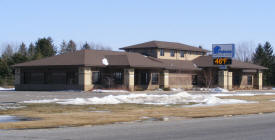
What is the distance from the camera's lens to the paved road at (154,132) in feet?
43.8

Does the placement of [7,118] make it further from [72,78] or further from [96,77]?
[96,77]

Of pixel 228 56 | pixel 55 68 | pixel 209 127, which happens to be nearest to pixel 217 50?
pixel 228 56

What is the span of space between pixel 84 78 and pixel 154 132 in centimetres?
3820

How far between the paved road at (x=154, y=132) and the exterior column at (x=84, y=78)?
35402 millimetres

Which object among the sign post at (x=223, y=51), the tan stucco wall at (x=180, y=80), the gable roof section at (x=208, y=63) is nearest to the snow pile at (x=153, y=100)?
the sign post at (x=223, y=51)

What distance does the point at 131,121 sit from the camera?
18719 millimetres

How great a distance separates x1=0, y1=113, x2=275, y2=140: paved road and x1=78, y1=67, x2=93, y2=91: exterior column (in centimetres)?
3540

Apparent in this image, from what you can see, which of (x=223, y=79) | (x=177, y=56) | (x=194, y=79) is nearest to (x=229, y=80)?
(x=223, y=79)

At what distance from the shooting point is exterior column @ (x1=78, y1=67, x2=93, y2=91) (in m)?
52.2

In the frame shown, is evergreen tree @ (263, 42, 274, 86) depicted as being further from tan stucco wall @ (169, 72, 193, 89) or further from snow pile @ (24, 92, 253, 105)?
snow pile @ (24, 92, 253, 105)

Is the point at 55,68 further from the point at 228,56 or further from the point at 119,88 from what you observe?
the point at 228,56

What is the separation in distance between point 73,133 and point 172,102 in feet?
63.3

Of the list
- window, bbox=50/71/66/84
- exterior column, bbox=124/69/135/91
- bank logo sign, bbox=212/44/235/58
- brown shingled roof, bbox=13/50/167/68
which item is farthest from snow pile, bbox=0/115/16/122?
Result: window, bbox=50/71/66/84

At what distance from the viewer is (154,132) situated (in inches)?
580
